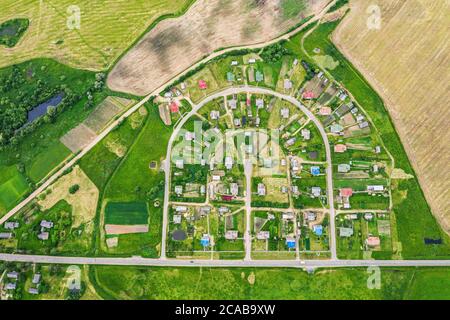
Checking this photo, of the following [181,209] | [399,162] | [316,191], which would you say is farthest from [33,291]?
[399,162]

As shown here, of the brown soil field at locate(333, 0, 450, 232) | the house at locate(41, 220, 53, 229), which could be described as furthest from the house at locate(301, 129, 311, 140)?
the house at locate(41, 220, 53, 229)

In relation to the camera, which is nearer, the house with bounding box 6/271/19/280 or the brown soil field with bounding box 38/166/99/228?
the house with bounding box 6/271/19/280

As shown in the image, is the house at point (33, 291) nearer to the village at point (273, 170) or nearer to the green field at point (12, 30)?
the village at point (273, 170)

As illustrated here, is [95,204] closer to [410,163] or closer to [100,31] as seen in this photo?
[100,31]

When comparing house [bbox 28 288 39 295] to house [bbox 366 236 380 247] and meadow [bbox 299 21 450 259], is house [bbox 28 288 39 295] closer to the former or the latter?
house [bbox 366 236 380 247]

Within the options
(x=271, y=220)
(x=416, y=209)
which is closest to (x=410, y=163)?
(x=416, y=209)

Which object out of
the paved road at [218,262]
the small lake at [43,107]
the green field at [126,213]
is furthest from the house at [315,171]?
the small lake at [43,107]

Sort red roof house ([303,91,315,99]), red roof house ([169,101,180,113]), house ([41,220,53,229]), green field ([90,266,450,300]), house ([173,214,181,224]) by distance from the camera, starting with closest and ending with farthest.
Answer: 1. green field ([90,266,450,300])
2. house ([173,214,181,224])
3. house ([41,220,53,229])
4. red roof house ([303,91,315,99])
5. red roof house ([169,101,180,113])
